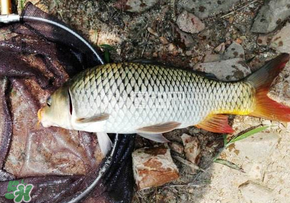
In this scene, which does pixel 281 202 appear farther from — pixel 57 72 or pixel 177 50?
pixel 57 72

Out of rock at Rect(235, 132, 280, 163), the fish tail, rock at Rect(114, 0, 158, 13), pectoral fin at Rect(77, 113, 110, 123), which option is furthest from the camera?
rock at Rect(114, 0, 158, 13)

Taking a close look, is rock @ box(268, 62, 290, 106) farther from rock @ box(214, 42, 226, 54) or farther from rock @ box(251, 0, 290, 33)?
rock @ box(214, 42, 226, 54)

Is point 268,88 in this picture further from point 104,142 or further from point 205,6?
point 104,142

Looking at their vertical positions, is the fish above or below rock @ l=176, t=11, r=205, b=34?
below

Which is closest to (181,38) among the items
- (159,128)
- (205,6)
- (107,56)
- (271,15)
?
(205,6)

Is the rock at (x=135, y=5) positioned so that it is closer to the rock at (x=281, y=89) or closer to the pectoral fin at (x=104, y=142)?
the pectoral fin at (x=104, y=142)

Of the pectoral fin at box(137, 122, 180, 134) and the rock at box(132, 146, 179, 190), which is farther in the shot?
the rock at box(132, 146, 179, 190)

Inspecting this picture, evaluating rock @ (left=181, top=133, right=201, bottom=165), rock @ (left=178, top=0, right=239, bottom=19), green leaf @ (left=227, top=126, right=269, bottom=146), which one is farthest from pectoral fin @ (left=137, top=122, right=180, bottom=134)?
rock @ (left=178, top=0, right=239, bottom=19)

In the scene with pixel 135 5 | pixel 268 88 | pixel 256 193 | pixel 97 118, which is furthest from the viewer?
pixel 135 5
